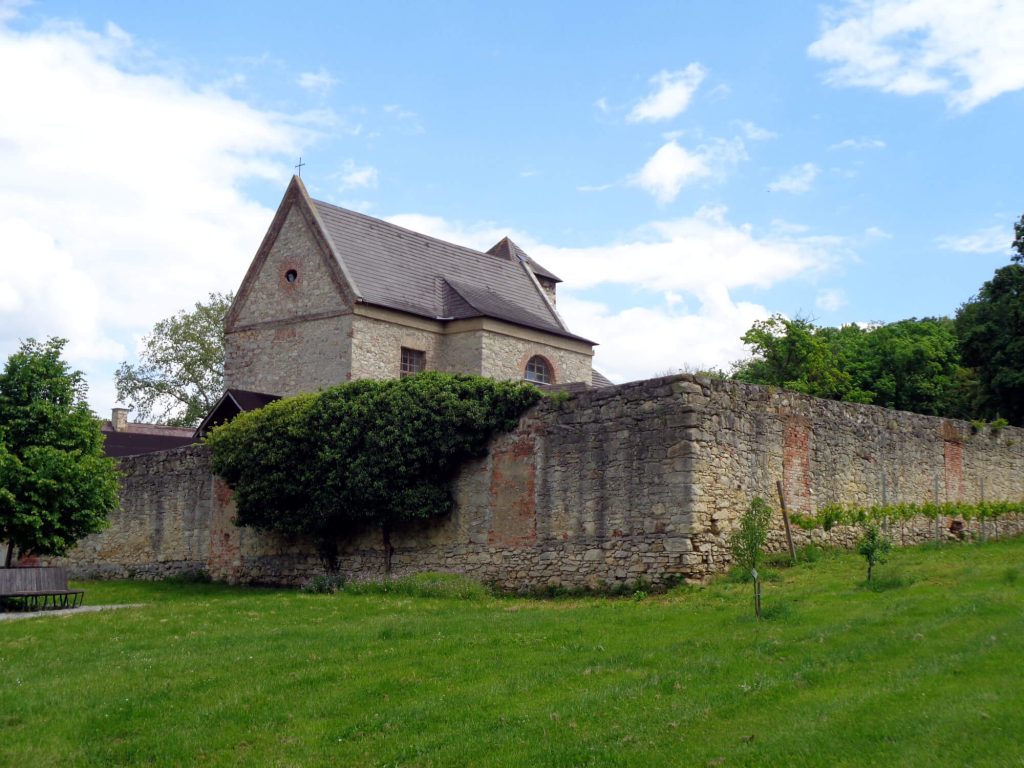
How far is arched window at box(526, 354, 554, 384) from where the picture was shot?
1357 inches

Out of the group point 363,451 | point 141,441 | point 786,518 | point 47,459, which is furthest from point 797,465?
point 141,441

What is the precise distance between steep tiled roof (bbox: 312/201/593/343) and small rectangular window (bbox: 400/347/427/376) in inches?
46.1

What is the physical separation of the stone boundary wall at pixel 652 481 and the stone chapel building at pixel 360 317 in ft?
26.6

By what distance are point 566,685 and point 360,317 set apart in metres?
21.8

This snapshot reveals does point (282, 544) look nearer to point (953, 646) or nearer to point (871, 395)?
point (953, 646)

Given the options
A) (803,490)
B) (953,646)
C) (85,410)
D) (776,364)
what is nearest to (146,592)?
(85,410)

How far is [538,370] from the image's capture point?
115ft

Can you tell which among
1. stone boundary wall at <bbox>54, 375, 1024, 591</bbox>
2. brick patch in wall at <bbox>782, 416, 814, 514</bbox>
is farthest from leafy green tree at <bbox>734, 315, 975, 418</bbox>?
brick patch in wall at <bbox>782, 416, 814, 514</bbox>

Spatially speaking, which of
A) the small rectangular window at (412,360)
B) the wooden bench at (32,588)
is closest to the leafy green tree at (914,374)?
the small rectangular window at (412,360)

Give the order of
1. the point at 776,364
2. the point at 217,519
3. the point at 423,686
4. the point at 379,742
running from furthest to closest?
the point at 776,364 < the point at 217,519 < the point at 423,686 < the point at 379,742

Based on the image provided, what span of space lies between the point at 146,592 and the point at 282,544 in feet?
10.3

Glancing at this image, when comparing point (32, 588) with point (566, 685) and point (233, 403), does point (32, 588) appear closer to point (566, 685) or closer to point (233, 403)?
point (233, 403)

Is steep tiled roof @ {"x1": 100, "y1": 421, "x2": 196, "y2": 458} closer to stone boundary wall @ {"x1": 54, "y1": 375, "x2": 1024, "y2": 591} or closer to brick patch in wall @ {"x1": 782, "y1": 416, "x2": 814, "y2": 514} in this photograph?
stone boundary wall @ {"x1": 54, "y1": 375, "x2": 1024, "y2": 591}

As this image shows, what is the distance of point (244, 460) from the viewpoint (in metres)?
23.9
